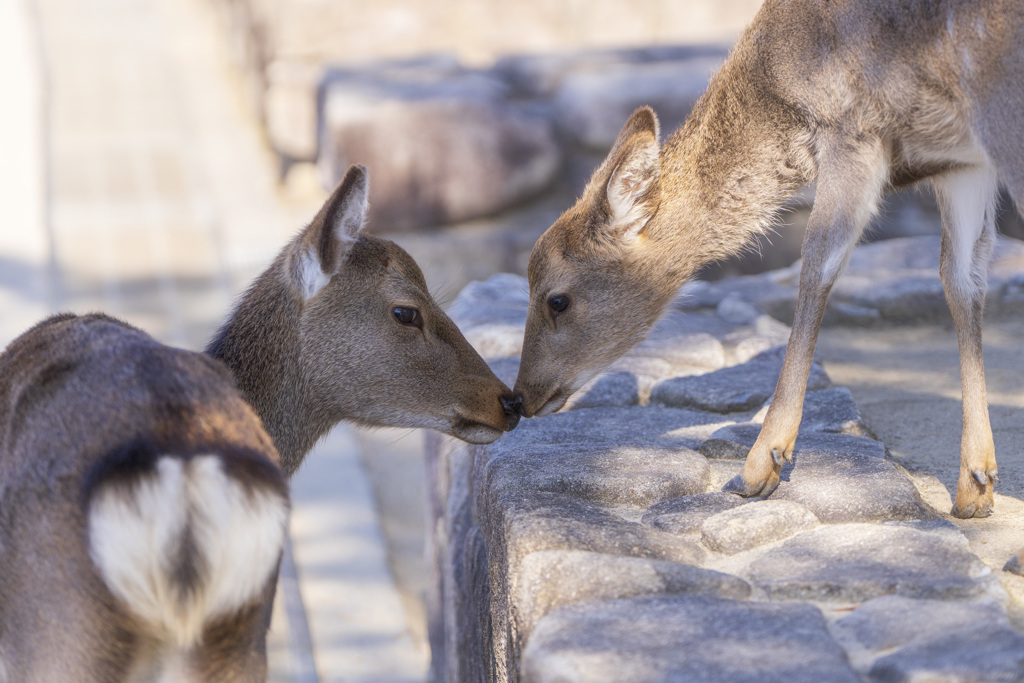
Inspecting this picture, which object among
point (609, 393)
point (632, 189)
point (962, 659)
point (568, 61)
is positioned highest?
point (632, 189)

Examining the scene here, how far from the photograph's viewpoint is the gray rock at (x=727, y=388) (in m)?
4.13

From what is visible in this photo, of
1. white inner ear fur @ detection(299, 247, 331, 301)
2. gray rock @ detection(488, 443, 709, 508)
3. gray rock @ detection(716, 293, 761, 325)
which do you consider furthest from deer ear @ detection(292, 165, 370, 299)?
gray rock @ detection(716, 293, 761, 325)

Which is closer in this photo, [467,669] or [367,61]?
[467,669]

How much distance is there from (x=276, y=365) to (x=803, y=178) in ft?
5.90

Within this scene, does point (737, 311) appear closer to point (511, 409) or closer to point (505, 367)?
point (505, 367)

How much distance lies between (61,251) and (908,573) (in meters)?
7.90

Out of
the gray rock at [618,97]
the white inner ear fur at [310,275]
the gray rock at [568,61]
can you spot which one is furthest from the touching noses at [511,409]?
the gray rock at [568,61]

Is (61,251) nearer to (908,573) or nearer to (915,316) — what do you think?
(915,316)

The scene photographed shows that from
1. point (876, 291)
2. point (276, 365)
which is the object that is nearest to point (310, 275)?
point (276, 365)

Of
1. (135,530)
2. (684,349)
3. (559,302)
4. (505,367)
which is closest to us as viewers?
(135,530)

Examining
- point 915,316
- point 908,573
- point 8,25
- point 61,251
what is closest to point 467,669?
point 908,573

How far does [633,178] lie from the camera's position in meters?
3.81

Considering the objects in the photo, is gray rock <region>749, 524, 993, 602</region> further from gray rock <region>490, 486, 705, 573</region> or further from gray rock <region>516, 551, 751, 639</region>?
gray rock <region>490, 486, 705, 573</region>

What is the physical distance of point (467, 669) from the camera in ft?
12.7
